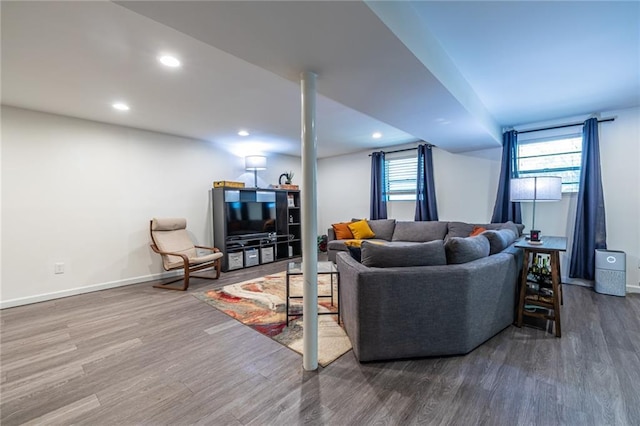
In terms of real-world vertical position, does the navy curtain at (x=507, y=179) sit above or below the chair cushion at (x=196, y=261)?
above

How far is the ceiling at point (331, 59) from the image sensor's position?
1437mm

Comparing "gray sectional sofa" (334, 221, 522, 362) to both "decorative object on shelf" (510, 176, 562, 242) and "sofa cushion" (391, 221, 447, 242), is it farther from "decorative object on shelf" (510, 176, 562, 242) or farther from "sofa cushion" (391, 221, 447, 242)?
"sofa cushion" (391, 221, 447, 242)

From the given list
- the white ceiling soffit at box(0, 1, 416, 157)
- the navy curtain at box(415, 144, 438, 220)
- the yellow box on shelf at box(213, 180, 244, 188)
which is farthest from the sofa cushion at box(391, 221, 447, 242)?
the yellow box on shelf at box(213, 180, 244, 188)

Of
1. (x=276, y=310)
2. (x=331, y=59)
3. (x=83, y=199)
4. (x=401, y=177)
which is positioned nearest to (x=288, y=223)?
(x=401, y=177)

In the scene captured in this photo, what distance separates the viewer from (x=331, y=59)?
172 cm

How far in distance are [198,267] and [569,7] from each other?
4.73 m

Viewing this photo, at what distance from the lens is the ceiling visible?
144 cm

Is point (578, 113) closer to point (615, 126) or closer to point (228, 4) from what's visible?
Result: point (615, 126)

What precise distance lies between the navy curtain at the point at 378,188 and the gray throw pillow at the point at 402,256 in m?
3.65

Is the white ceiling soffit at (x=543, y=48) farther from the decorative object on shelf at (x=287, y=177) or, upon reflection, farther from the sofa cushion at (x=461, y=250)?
the decorative object on shelf at (x=287, y=177)

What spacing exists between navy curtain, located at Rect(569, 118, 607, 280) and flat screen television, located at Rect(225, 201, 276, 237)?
16.4 ft

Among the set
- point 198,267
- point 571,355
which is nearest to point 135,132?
point 198,267

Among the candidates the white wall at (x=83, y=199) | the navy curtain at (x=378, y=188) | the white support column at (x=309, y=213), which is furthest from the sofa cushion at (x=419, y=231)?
the white wall at (x=83, y=199)

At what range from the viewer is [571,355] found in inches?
81.4
